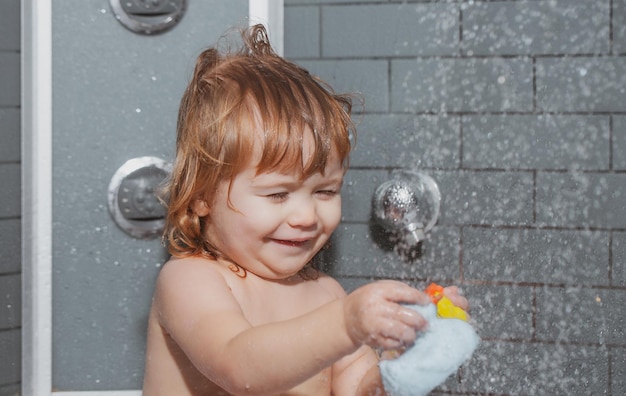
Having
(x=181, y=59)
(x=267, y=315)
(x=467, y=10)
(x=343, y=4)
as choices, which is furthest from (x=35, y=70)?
(x=467, y=10)

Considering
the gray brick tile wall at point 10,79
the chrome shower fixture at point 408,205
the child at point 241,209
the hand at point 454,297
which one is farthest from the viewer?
the chrome shower fixture at point 408,205

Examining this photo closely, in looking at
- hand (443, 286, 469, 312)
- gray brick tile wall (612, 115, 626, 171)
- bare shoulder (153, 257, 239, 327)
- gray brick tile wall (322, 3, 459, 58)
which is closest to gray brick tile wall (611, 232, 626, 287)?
gray brick tile wall (612, 115, 626, 171)

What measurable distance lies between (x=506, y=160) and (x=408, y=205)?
0.27m

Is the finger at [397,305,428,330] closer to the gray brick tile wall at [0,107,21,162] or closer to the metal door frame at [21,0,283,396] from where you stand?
the metal door frame at [21,0,283,396]

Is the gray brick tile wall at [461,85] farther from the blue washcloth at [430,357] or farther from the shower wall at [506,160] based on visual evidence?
the blue washcloth at [430,357]

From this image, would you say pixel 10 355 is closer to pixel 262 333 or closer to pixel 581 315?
pixel 262 333

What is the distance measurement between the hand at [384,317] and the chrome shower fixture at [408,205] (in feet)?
2.27

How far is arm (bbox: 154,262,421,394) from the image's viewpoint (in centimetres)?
80

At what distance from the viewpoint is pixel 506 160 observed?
64.1 inches

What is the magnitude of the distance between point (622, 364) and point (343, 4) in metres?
0.96

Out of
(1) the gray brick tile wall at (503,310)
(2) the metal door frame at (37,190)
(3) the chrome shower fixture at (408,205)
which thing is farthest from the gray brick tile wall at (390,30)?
(1) the gray brick tile wall at (503,310)

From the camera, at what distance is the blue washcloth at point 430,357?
88cm

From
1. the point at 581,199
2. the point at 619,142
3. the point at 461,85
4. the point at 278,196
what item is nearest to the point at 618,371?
the point at 581,199

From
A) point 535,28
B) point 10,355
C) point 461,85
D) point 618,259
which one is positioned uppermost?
point 535,28
